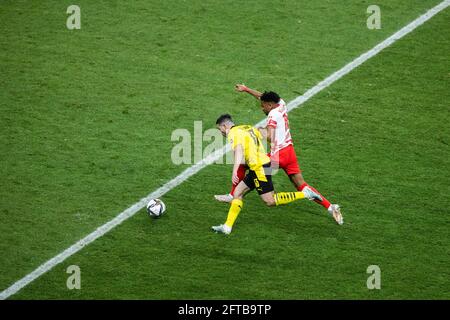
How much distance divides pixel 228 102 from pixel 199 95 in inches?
20.5

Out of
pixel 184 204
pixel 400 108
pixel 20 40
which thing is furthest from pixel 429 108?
pixel 20 40

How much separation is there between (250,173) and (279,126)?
0.73 metres

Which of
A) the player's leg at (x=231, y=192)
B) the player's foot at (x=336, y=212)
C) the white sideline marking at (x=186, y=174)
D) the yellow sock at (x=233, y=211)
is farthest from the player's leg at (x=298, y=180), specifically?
the white sideline marking at (x=186, y=174)

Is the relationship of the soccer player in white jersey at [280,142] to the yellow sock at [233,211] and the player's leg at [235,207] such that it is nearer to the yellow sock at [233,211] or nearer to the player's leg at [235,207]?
the player's leg at [235,207]

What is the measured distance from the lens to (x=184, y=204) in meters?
10.4

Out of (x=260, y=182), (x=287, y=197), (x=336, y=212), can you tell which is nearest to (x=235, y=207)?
(x=260, y=182)

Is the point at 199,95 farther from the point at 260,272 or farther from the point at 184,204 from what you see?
the point at 260,272

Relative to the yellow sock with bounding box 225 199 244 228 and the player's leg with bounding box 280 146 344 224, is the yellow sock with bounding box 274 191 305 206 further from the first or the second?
the yellow sock with bounding box 225 199 244 228

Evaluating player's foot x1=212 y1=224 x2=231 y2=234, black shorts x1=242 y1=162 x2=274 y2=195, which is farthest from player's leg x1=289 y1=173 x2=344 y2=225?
player's foot x1=212 y1=224 x2=231 y2=234

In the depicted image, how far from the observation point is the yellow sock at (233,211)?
970 cm

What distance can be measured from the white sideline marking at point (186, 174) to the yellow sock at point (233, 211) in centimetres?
128

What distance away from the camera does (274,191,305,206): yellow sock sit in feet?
32.3

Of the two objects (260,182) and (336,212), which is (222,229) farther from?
(336,212)

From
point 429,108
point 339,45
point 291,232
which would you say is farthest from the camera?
point 339,45
